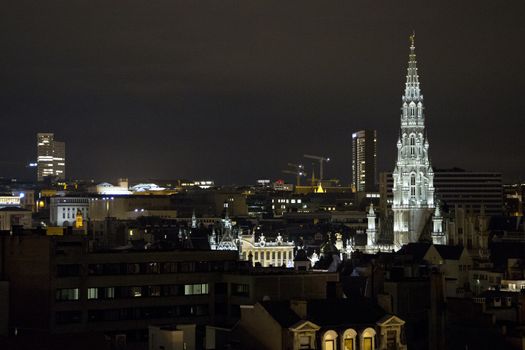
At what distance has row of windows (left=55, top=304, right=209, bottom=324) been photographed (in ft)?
290

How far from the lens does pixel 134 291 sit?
91312 millimetres

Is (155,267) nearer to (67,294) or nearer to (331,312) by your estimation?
(67,294)

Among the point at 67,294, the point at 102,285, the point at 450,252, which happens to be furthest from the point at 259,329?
the point at 450,252

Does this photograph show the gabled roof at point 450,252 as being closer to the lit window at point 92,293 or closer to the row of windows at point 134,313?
the row of windows at point 134,313

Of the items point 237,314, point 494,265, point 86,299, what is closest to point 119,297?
point 86,299

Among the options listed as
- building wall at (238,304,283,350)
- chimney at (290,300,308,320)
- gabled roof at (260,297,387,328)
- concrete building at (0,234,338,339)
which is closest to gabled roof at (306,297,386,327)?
gabled roof at (260,297,387,328)

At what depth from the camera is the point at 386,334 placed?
71.2m

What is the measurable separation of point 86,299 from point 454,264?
7960 cm

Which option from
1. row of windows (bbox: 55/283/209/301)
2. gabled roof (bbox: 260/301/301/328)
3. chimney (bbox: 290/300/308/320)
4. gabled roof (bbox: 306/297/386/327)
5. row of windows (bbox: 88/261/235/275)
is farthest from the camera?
row of windows (bbox: 88/261/235/275)

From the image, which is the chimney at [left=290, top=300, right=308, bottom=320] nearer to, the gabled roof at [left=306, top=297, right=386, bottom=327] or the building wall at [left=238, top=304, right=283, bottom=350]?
the gabled roof at [left=306, top=297, right=386, bottom=327]

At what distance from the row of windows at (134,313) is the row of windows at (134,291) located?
0.92 metres

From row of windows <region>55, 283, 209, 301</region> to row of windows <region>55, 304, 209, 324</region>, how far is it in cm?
92

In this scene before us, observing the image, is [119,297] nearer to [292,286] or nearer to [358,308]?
[292,286]

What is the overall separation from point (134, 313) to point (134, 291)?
5.02ft
